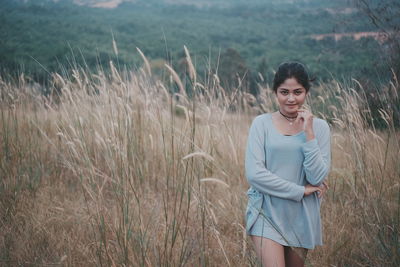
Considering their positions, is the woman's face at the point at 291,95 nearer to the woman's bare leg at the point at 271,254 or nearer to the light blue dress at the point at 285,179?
the light blue dress at the point at 285,179

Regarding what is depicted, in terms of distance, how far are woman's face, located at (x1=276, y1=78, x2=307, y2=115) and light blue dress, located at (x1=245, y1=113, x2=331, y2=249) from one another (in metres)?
0.12

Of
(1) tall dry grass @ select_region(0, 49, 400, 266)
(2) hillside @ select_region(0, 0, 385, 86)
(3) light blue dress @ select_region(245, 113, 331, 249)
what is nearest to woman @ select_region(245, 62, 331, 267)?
(3) light blue dress @ select_region(245, 113, 331, 249)

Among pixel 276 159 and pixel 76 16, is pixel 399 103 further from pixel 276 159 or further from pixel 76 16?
pixel 76 16

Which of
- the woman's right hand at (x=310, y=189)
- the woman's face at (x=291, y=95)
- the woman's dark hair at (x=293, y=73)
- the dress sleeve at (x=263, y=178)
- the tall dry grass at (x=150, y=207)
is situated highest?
the woman's dark hair at (x=293, y=73)

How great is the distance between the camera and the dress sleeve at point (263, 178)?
4.54ft

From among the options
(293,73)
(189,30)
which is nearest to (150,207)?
(293,73)

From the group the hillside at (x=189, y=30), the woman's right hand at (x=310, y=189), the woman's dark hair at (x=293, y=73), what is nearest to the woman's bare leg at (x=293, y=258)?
the woman's right hand at (x=310, y=189)

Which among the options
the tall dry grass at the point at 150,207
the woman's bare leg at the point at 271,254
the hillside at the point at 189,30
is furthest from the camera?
the hillside at the point at 189,30

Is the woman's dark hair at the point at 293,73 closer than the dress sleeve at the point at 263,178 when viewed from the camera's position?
No

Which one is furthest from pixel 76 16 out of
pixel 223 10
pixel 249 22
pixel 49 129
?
pixel 49 129

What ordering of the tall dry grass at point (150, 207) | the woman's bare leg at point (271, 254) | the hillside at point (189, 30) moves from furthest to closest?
the hillside at point (189, 30) < the tall dry grass at point (150, 207) < the woman's bare leg at point (271, 254)

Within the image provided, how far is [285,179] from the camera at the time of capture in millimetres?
1460

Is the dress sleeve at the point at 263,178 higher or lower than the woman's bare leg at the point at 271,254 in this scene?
higher

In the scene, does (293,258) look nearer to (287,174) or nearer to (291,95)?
(287,174)
